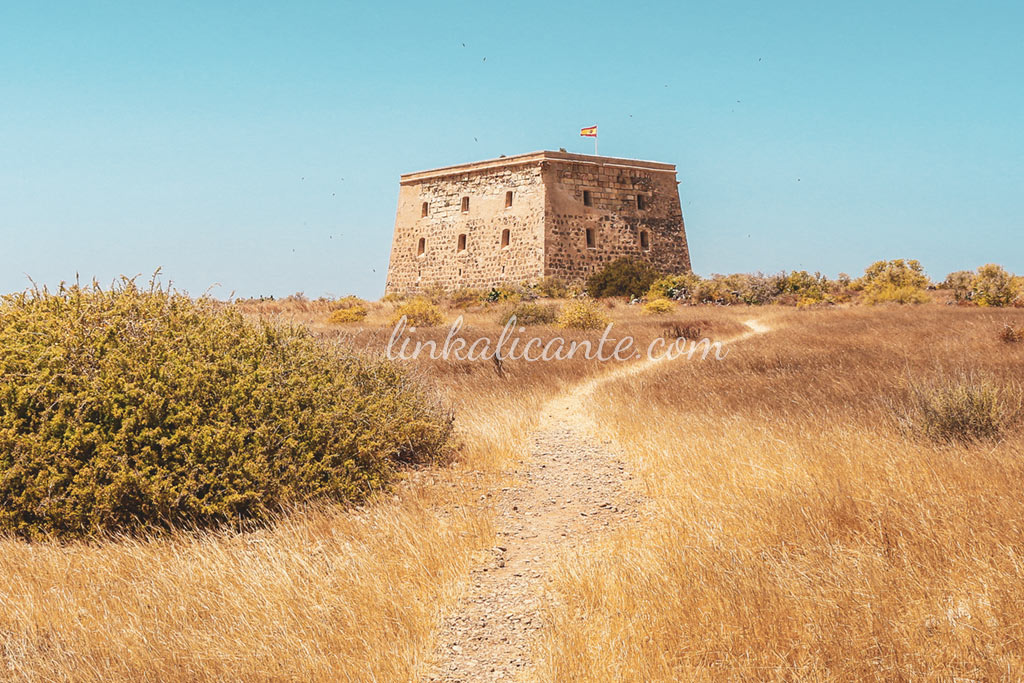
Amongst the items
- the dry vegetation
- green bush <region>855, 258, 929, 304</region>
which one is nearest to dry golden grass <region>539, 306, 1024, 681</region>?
the dry vegetation

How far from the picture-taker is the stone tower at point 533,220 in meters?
33.9

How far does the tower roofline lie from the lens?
3388 cm

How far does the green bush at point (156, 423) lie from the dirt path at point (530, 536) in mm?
1274

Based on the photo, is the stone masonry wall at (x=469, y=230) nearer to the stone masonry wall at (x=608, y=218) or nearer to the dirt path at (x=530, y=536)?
the stone masonry wall at (x=608, y=218)

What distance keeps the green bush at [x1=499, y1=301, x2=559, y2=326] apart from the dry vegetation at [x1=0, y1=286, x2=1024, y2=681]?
567 inches

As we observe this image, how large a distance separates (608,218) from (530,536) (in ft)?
104

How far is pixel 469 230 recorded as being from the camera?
36000mm

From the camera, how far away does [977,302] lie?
25.7m

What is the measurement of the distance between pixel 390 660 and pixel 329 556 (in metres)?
1.17

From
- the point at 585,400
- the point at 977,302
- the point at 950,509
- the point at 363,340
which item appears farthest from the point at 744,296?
the point at 950,509

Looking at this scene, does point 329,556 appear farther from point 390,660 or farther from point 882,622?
point 882,622

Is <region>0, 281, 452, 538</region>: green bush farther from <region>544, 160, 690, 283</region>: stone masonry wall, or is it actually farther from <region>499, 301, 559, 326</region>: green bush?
→ <region>544, 160, 690, 283</region>: stone masonry wall

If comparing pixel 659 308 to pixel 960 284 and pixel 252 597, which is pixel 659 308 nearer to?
pixel 960 284

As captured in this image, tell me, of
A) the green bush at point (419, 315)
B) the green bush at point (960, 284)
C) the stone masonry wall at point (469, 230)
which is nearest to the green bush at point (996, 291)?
the green bush at point (960, 284)
